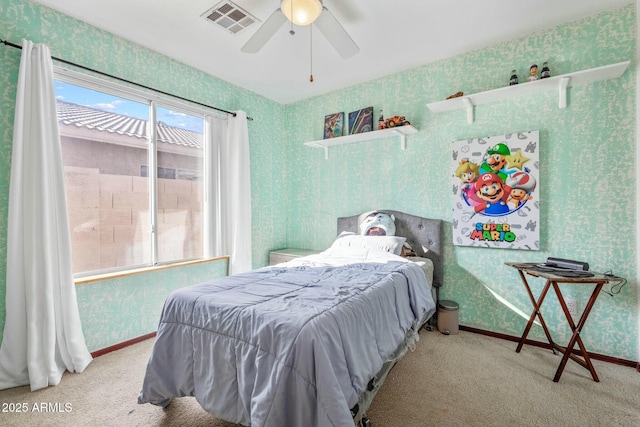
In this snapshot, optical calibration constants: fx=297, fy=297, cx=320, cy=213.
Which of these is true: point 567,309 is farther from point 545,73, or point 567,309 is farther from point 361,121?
point 361,121

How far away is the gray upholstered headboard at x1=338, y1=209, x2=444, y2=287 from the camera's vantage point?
2945 millimetres

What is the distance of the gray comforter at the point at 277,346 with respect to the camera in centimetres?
120

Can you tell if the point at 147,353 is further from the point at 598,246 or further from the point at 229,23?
the point at 598,246

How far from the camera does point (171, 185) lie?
10.1 ft

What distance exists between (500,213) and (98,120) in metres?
3.63

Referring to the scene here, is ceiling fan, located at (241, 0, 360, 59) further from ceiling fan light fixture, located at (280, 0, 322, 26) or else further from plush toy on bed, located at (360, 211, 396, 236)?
plush toy on bed, located at (360, 211, 396, 236)

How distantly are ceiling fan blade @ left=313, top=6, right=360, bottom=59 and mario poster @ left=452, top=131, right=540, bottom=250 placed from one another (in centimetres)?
147

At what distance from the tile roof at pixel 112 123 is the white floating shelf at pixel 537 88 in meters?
2.58

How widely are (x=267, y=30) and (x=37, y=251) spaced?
2.20m

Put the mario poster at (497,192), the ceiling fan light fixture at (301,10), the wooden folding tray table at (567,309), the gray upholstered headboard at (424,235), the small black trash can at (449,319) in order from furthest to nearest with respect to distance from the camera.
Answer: the gray upholstered headboard at (424,235) → the small black trash can at (449,319) → the mario poster at (497,192) → the wooden folding tray table at (567,309) → the ceiling fan light fixture at (301,10)

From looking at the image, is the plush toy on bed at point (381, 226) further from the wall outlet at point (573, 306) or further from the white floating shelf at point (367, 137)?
the wall outlet at point (573, 306)

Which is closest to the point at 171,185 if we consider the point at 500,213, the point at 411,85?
the point at 411,85

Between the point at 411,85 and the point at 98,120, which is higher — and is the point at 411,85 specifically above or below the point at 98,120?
above

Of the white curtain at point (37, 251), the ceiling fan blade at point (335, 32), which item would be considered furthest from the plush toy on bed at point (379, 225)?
the white curtain at point (37, 251)
